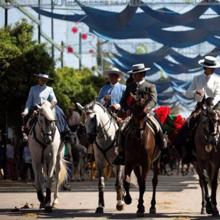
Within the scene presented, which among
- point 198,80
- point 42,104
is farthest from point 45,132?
point 198,80

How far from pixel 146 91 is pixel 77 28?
2395 centimetres

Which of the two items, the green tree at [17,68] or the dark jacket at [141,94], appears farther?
the green tree at [17,68]

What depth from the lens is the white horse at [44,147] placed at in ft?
58.4

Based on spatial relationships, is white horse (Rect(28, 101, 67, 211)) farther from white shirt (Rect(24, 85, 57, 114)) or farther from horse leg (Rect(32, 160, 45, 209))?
white shirt (Rect(24, 85, 57, 114))

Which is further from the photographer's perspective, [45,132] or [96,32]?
[96,32]

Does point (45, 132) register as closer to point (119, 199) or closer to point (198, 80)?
point (119, 199)

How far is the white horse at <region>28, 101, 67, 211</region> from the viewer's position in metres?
17.8

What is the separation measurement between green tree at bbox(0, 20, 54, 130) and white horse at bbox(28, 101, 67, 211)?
14508mm

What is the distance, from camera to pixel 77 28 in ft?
133

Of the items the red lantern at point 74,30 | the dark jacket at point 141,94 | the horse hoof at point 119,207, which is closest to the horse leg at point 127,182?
the horse hoof at point 119,207

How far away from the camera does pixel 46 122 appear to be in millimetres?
17797

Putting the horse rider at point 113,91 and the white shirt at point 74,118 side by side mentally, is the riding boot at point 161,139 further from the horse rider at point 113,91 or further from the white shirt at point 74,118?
the white shirt at point 74,118

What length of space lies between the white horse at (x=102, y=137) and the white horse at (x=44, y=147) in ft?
2.55

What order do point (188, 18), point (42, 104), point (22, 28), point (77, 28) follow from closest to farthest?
1. point (42, 104)
2. point (188, 18)
3. point (22, 28)
4. point (77, 28)
